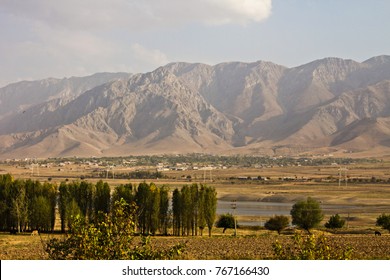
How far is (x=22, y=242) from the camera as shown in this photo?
204 feet

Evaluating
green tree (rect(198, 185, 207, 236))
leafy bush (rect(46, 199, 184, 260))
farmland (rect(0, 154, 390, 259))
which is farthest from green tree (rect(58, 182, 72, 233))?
leafy bush (rect(46, 199, 184, 260))

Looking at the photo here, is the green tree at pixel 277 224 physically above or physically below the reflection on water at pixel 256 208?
above

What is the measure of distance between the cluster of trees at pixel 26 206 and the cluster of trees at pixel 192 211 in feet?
54.1

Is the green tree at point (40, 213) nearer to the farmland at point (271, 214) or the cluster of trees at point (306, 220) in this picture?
the farmland at point (271, 214)

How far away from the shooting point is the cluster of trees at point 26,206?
7475 centimetres

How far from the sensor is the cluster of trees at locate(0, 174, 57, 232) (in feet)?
245

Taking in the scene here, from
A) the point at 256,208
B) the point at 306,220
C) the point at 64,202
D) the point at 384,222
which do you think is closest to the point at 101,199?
the point at 64,202

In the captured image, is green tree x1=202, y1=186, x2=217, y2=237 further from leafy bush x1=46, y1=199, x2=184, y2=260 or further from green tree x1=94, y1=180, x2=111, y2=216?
leafy bush x1=46, y1=199, x2=184, y2=260

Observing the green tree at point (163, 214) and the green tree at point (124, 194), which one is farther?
the green tree at point (124, 194)

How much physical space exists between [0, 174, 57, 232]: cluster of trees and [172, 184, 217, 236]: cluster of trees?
16476 millimetres

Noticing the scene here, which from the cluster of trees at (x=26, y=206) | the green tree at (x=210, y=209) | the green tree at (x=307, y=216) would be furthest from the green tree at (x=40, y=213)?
the green tree at (x=307, y=216)

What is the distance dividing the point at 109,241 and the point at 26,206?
63044 millimetres

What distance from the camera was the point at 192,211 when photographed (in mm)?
76562
